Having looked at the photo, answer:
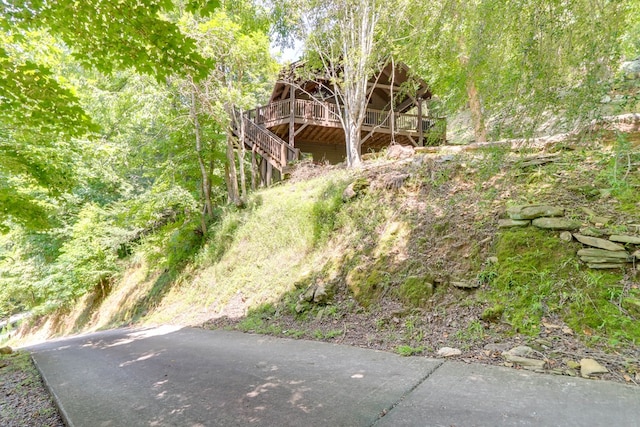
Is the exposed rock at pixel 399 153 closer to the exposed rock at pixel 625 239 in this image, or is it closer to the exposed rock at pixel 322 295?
the exposed rock at pixel 322 295

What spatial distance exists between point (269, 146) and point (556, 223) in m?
10.8

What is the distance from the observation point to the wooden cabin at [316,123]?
12656mm

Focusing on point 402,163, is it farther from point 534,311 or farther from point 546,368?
point 546,368

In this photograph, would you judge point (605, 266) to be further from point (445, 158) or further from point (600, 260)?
point (445, 158)

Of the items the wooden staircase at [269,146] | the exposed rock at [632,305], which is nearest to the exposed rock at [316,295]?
the exposed rock at [632,305]

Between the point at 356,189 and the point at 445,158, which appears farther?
the point at 356,189

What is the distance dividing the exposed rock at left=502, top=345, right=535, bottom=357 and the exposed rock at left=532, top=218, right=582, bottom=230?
1.54m

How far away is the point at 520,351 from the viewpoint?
9.06ft

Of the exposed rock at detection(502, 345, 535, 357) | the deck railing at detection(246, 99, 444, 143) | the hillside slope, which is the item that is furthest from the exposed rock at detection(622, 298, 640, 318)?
the deck railing at detection(246, 99, 444, 143)

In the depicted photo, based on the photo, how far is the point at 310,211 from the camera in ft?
23.8

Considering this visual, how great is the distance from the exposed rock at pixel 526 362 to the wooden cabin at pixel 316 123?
9671mm

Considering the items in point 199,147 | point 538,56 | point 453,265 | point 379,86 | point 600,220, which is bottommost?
point 453,265

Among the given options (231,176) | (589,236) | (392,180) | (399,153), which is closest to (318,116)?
(231,176)

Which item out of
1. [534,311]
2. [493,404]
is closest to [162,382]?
[493,404]
